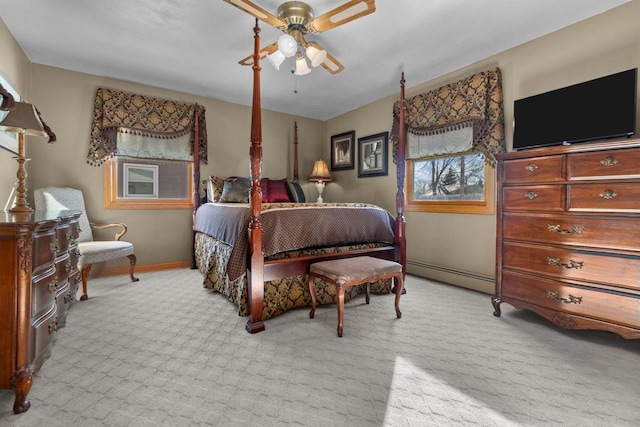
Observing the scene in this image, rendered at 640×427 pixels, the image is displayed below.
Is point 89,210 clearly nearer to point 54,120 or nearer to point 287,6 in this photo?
point 54,120

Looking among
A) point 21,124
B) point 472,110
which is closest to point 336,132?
point 472,110

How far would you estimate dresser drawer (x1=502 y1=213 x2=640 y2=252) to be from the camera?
1.81 metres

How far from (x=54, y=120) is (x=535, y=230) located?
4.91 m

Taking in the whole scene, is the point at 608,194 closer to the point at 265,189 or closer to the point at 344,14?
the point at 344,14

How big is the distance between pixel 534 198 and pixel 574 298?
728 mm

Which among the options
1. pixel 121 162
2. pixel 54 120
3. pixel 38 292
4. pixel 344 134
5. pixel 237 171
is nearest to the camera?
pixel 38 292

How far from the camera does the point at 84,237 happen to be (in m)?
3.30

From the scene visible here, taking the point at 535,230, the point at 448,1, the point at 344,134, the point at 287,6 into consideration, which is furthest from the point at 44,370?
the point at 344,134

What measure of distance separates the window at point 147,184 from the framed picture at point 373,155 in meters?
2.57

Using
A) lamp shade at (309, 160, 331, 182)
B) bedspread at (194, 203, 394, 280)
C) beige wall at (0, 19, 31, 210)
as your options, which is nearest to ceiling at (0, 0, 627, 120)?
beige wall at (0, 19, 31, 210)

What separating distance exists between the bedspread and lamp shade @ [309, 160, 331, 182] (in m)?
2.00

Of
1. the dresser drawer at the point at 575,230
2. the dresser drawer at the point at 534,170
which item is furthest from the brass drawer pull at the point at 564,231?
the dresser drawer at the point at 534,170

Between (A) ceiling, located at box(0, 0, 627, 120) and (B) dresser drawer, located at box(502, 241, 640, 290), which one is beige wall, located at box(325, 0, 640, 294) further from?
(B) dresser drawer, located at box(502, 241, 640, 290)

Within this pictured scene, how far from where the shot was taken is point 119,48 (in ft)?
9.55
